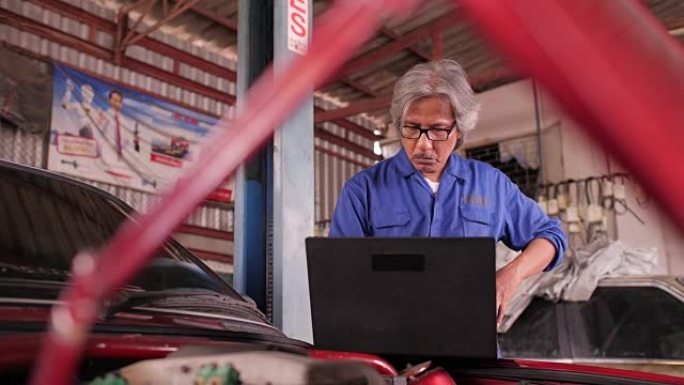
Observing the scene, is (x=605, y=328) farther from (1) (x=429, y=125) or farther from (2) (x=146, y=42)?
(2) (x=146, y=42)

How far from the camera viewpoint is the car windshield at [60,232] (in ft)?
4.54

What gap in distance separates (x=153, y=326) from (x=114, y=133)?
7.62 m

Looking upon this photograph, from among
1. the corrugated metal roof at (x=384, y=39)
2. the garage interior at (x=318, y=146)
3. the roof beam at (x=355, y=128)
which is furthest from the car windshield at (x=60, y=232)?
the roof beam at (x=355, y=128)

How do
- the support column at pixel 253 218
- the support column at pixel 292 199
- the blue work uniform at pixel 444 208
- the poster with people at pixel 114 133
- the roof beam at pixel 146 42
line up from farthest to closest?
1. the roof beam at pixel 146 42
2. the poster with people at pixel 114 133
3. the support column at pixel 253 218
4. the support column at pixel 292 199
5. the blue work uniform at pixel 444 208

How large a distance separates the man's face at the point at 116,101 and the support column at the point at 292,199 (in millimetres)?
6168

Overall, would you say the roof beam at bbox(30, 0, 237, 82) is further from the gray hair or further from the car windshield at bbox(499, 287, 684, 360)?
the gray hair

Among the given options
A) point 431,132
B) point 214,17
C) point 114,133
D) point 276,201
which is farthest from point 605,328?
point 214,17

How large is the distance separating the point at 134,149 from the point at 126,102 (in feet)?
2.27

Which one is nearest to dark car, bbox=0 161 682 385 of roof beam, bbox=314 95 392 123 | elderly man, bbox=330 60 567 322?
elderly man, bbox=330 60 567 322

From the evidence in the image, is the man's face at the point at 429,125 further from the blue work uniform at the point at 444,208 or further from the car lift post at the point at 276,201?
the car lift post at the point at 276,201

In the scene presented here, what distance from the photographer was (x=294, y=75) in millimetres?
575

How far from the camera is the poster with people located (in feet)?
25.9

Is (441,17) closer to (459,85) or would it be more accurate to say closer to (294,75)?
(459,85)

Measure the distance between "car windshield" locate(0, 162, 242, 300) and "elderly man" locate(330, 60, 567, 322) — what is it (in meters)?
0.67
